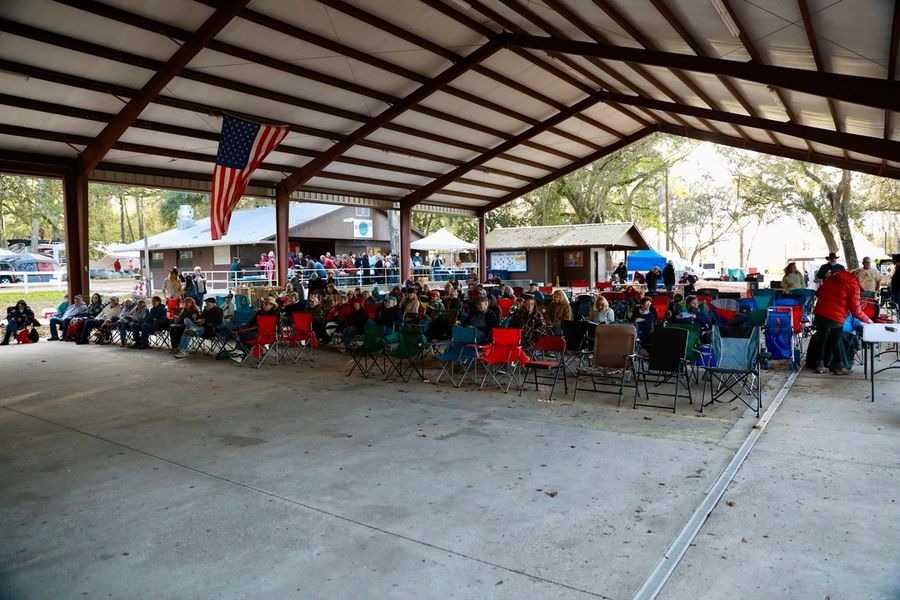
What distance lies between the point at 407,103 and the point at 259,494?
1218 cm

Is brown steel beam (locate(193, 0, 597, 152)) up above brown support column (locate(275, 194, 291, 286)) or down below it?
above

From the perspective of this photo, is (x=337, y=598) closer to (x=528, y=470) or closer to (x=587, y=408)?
(x=528, y=470)

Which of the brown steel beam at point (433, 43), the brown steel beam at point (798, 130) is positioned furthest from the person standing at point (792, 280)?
the brown steel beam at point (433, 43)

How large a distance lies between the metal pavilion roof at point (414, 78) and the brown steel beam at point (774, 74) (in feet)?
0.09

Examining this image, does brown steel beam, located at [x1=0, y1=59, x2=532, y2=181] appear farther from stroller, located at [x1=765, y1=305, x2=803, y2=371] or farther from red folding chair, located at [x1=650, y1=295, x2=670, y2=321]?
stroller, located at [x1=765, y1=305, x2=803, y2=371]

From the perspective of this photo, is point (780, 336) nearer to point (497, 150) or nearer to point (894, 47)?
point (894, 47)

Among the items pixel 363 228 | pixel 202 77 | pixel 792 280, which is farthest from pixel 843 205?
pixel 363 228

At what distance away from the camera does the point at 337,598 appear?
9.82 ft

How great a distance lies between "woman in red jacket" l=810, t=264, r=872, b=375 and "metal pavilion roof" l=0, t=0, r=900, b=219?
2.72 meters

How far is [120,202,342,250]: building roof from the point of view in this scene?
26219mm

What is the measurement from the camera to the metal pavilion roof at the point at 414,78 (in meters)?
9.12

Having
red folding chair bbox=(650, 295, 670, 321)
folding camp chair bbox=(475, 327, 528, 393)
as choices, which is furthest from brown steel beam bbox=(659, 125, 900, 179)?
folding camp chair bbox=(475, 327, 528, 393)

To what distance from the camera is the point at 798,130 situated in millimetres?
13250

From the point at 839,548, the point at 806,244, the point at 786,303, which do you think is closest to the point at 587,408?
the point at 839,548
